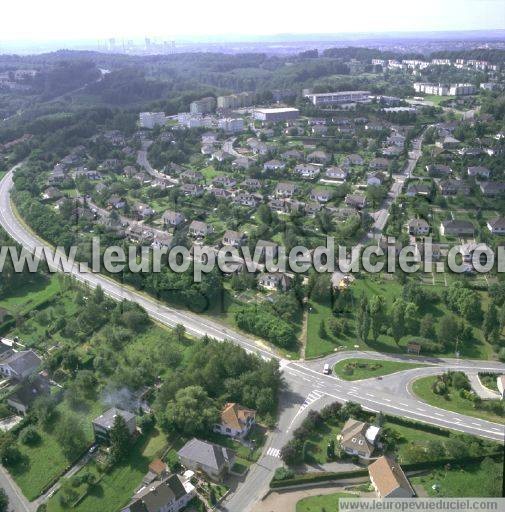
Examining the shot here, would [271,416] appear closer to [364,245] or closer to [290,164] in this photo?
[364,245]

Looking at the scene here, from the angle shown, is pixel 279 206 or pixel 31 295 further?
pixel 279 206

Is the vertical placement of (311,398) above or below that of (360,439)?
below

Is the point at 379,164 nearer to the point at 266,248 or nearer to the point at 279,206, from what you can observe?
the point at 279,206

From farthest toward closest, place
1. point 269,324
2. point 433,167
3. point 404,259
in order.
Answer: point 433,167, point 404,259, point 269,324

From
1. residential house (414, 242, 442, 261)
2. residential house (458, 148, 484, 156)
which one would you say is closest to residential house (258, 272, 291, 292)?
residential house (414, 242, 442, 261)

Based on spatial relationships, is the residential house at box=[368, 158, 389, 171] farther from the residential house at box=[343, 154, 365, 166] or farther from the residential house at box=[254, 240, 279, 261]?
the residential house at box=[254, 240, 279, 261]

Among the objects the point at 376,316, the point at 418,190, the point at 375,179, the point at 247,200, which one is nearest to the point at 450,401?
the point at 376,316

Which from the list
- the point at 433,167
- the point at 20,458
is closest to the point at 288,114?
the point at 433,167
